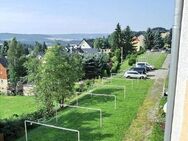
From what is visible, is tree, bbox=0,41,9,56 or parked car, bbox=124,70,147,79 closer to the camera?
parked car, bbox=124,70,147,79

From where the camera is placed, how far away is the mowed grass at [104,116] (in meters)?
3.00

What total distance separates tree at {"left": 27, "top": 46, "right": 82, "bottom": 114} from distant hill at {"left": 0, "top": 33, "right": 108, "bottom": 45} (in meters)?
0.29

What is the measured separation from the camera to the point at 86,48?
9.64 ft

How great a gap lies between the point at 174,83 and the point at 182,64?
0.12m

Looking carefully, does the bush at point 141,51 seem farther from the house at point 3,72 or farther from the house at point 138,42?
the house at point 3,72

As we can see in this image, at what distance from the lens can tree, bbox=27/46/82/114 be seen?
10.6 ft

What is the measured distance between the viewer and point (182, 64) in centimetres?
155

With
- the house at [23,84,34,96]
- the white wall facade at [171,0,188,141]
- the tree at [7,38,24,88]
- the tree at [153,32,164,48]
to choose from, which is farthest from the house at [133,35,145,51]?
the house at [23,84,34,96]

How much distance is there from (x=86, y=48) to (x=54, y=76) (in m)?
0.71

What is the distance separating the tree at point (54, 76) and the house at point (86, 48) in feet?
0.77

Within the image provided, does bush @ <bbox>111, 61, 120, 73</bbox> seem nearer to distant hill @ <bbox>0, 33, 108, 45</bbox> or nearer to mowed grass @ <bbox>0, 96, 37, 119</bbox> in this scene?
distant hill @ <bbox>0, 33, 108, 45</bbox>

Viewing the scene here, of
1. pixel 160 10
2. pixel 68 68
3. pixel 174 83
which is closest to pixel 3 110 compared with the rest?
pixel 68 68

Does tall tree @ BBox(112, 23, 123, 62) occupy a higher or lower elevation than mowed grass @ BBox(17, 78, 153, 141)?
higher

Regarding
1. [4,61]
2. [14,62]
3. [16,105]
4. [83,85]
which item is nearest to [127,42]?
[83,85]
